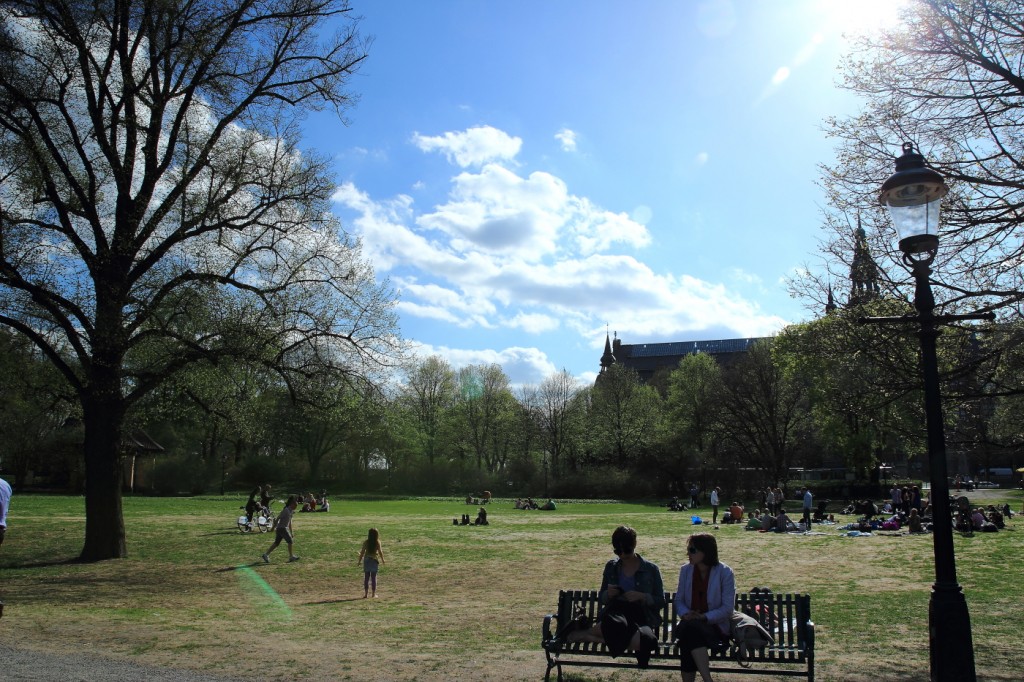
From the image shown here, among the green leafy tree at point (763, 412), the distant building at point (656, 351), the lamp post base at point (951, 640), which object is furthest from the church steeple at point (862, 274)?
the distant building at point (656, 351)

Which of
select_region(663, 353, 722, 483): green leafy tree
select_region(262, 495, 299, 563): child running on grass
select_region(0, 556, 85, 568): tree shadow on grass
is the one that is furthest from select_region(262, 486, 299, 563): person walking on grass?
select_region(663, 353, 722, 483): green leafy tree

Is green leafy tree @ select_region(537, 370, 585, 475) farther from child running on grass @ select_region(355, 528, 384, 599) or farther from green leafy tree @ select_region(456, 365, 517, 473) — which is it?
child running on grass @ select_region(355, 528, 384, 599)

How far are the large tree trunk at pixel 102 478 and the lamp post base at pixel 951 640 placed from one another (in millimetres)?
18197

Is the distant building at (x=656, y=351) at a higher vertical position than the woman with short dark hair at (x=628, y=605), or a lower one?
higher

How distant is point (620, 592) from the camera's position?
23.9 feet

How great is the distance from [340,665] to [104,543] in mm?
13238

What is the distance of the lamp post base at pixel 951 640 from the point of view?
227 inches

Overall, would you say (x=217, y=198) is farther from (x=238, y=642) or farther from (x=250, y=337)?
(x=238, y=642)

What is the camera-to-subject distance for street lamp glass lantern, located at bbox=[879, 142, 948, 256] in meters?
6.38

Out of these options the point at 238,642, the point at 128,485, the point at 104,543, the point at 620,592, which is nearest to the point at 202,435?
the point at 128,485

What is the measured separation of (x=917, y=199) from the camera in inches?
255

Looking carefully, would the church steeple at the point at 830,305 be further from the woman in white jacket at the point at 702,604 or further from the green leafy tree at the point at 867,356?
the woman in white jacket at the point at 702,604

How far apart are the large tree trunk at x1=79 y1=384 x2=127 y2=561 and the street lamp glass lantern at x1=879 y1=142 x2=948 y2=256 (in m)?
17.9

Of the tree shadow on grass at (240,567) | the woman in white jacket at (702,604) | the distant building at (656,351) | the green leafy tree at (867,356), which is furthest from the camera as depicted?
the distant building at (656,351)
